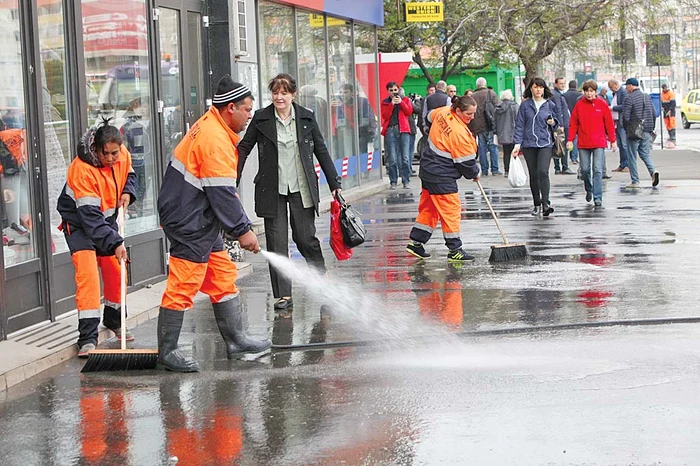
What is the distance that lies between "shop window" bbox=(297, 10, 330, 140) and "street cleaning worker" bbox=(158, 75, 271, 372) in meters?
10.9

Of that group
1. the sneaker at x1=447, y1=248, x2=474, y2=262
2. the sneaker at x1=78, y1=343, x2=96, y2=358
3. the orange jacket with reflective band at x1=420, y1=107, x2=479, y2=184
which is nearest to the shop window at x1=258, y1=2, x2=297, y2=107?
the orange jacket with reflective band at x1=420, y1=107, x2=479, y2=184

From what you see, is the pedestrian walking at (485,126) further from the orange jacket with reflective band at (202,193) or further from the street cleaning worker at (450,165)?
the orange jacket with reflective band at (202,193)

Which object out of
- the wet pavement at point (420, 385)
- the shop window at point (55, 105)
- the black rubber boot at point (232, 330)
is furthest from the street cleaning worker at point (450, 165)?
the black rubber boot at point (232, 330)

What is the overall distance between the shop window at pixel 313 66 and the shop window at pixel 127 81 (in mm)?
6886

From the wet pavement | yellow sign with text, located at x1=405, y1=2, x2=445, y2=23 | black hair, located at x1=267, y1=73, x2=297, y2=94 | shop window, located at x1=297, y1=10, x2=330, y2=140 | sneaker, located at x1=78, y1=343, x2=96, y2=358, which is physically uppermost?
yellow sign with text, located at x1=405, y1=2, x2=445, y2=23

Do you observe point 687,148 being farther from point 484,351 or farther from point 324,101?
point 484,351

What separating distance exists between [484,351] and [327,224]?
904cm

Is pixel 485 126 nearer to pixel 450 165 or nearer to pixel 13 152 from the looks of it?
pixel 450 165

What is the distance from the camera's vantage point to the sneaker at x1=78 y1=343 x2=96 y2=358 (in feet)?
26.8

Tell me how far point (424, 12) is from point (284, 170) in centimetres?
1761

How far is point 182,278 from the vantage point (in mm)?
7543

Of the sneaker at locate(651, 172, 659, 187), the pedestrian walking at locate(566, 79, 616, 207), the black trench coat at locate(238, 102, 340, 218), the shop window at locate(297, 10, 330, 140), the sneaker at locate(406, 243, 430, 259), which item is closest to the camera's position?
the black trench coat at locate(238, 102, 340, 218)

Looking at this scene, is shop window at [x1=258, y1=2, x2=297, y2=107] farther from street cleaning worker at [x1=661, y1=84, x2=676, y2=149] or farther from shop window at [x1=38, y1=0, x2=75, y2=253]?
street cleaning worker at [x1=661, y1=84, x2=676, y2=149]

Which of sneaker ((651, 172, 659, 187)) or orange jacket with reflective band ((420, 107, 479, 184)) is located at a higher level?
orange jacket with reflective band ((420, 107, 479, 184))
